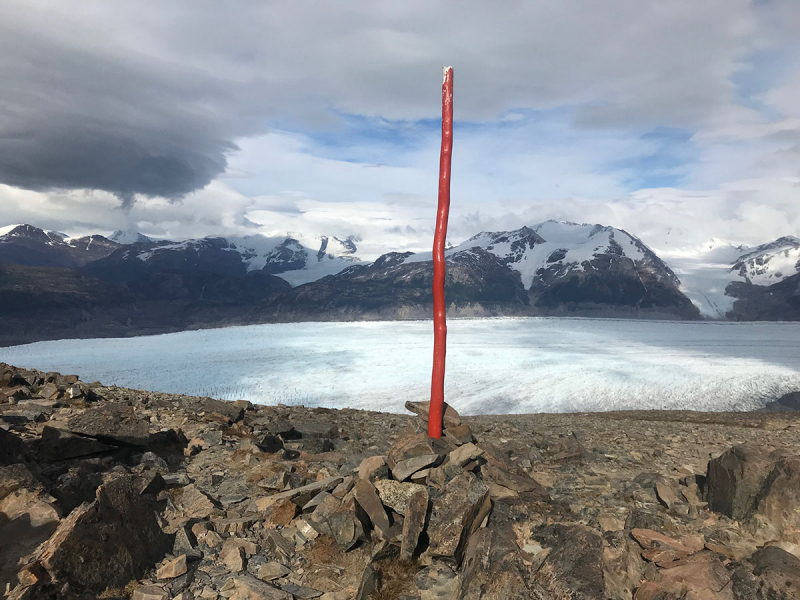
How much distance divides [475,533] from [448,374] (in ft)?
166

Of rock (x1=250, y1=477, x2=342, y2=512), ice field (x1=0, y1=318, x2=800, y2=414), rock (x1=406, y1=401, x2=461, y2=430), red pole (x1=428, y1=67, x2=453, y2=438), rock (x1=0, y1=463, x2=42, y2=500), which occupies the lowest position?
ice field (x1=0, y1=318, x2=800, y2=414)

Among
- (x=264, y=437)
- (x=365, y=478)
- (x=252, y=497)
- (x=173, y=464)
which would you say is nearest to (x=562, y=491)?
(x=365, y=478)

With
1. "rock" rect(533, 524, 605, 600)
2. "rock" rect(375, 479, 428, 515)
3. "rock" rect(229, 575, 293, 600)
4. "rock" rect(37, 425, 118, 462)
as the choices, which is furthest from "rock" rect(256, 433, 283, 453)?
"rock" rect(533, 524, 605, 600)

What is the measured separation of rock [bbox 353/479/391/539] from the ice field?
3592 cm

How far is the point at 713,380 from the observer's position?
51938 millimetres

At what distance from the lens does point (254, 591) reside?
17.5 feet

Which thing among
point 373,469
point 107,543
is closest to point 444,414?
point 373,469

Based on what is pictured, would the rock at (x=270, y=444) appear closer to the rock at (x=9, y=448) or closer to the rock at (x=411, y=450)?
the rock at (x=411, y=450)

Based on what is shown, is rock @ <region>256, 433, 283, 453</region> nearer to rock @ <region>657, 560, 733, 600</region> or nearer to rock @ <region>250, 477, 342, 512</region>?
rock @ <region>250, 477, 342, 512</region>

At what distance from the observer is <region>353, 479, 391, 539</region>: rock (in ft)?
21.0

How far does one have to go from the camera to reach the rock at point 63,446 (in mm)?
8266

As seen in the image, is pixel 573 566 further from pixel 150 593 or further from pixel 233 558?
pixel 150 593

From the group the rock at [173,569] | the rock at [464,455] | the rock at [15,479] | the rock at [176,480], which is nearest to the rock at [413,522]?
the rock at [464,455]

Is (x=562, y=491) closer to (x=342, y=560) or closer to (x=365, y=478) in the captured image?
(x=365, y=478)
